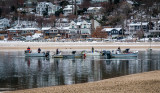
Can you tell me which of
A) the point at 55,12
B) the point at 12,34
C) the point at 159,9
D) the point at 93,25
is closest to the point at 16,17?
the point at 55,12

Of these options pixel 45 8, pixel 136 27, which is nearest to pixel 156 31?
pixel 136 27

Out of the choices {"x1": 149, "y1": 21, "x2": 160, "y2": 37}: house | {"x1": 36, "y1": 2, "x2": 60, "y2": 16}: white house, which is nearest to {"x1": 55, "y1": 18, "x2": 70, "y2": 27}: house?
{"x1": 36, "y1": 2, "x2": 60, "y2": 16}: white house

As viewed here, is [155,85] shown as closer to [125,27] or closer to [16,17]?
[125,27]

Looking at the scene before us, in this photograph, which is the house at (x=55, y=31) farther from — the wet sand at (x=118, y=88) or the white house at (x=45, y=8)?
the wet sand at (x=118, y=88)

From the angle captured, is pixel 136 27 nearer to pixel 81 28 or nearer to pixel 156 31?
pixel 156 31

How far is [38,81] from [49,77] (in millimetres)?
2329

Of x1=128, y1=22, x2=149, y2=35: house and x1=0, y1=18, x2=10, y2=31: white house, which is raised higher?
x1=0, y1=18, x2=10, y2=31: white house

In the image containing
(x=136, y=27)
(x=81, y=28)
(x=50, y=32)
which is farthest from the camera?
(x=50, y=32)

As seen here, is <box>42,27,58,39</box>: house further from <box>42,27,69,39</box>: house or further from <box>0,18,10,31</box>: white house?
<box>0,18,10,31</box>: white house

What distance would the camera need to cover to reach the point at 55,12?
147500mm

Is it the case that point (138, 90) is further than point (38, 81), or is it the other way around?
point (38, 81)

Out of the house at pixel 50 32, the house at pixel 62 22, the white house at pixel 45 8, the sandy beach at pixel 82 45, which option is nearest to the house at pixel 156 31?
the sandy beach at pixel 82 45

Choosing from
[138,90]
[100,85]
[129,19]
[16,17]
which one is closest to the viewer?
[138,90]

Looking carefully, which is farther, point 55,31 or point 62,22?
point 62,22
